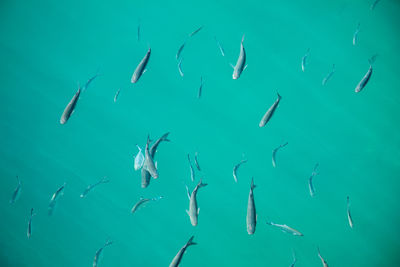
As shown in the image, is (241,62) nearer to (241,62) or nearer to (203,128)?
(241,62)

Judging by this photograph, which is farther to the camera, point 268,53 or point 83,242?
point 83,242

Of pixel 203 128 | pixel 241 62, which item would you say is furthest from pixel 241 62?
pixel 203 128

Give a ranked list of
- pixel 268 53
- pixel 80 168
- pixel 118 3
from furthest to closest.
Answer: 1. pixel 80 168
2. pixel 268 53
3. pixel 118 3

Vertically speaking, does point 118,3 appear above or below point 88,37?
above

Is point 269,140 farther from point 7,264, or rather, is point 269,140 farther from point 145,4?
point 7,264

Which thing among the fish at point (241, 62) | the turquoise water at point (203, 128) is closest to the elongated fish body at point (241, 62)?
the fish at point (241, 62)

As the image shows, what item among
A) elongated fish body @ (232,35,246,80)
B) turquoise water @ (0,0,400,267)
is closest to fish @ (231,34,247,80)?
elongated fish body @ (232,35,246,80)

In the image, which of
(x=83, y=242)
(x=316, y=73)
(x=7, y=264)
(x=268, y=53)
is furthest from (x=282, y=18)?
(x=7, y=264)

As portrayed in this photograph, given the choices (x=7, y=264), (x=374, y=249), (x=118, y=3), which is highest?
(x=118, y=3)

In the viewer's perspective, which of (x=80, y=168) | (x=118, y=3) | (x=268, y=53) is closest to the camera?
(x=118, y=3)
